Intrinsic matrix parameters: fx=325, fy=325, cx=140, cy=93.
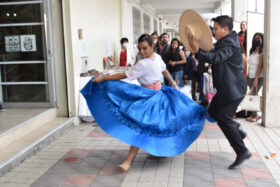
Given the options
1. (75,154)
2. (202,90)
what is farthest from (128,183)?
(202,90)

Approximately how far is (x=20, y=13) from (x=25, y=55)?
2.48 ft

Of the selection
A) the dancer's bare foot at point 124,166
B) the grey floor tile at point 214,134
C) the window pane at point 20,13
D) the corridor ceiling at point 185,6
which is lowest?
the grey floor tile at point 214,134

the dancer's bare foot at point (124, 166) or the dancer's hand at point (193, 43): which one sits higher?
the dancer's hand at point (193, 43)

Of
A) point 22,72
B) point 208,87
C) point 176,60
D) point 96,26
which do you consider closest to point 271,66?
point 208,87

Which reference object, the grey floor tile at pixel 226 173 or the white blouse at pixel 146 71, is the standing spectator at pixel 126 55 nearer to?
the white blouse at pixel 146 71

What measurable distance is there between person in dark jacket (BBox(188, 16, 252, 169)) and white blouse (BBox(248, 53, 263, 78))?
2.43 m

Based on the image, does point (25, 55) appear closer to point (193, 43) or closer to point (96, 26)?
point (96, 26)

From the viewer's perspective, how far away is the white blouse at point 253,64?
5840mm

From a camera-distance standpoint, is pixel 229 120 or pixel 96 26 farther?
pixel 96 26

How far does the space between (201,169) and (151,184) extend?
69 cm

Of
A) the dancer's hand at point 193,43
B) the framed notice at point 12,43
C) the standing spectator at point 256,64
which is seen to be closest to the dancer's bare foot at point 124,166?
the dancer's hand at point 193,43

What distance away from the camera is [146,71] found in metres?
3.72

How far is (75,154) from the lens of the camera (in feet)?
14.3

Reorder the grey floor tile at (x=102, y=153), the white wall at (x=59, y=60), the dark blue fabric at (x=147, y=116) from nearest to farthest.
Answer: the dark blue fabric at (x=147, y=116)
the grey floor tile at (x=102, y=153)
the white wall at (x=59, y=60)
